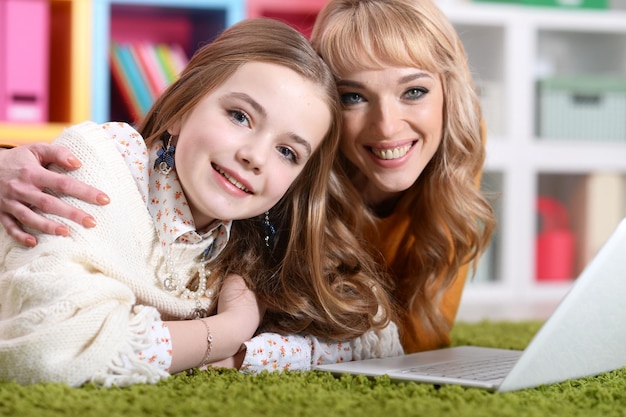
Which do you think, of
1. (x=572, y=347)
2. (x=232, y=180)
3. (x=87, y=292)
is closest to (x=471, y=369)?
(x=572, y=347)

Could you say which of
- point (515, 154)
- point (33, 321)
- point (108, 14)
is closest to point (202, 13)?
point (108, 14)

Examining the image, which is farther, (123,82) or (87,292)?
(123,82)

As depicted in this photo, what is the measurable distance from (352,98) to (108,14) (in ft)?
5.42

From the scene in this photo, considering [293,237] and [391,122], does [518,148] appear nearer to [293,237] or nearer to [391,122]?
[391,122]

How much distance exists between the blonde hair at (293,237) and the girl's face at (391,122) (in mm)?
100

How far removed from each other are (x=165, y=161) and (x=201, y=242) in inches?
5.3

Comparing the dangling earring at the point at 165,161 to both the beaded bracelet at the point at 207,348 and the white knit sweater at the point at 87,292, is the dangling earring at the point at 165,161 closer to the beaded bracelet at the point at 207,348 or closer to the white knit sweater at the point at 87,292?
the white knit sweater at the point at 87,292

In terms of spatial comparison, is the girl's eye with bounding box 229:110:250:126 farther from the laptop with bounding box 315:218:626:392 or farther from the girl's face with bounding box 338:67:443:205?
the laptop with bounding box 315:218:626:392

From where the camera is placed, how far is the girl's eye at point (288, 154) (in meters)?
1.29

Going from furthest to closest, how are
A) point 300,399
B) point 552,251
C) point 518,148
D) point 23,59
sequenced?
point 552,251
point 518,148
point 23,59
point 300,399

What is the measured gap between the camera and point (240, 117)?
1.25 m

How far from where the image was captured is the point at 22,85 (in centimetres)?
257

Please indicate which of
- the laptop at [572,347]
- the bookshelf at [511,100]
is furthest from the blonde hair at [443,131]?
the bookshelf at [511,100]

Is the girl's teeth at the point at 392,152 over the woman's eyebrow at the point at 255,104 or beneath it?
beneath
